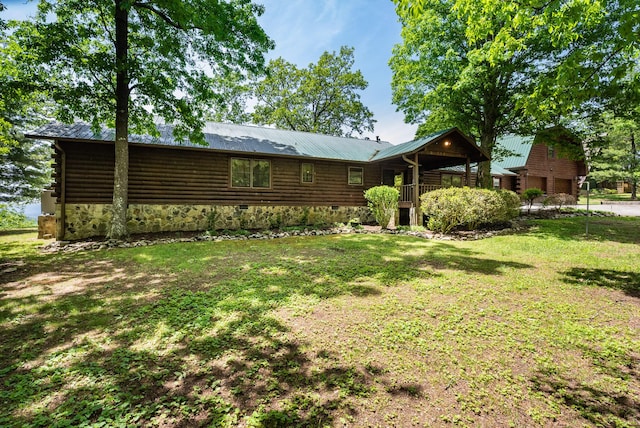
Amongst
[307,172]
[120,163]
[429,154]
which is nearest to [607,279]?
[429,154]

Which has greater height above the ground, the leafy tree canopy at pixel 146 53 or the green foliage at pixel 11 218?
the leafy tree canopy at pixel 146 53

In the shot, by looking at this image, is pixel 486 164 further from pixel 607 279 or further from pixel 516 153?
pixel 516 153

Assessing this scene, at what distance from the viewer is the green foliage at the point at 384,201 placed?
12.9 metres

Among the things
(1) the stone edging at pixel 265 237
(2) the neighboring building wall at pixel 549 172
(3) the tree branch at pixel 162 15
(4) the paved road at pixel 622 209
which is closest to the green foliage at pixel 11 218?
(1) the stone edging at pixel 265 237

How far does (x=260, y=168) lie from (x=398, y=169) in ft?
28.0

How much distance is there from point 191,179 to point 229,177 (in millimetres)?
1649

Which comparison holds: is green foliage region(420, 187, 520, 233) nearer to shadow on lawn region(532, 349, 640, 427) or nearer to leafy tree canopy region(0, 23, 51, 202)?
shadow on lawn region(532, 349, 640, 427)

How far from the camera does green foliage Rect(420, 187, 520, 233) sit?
10.8 m

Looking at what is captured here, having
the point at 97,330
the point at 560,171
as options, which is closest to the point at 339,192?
the point at 97,330

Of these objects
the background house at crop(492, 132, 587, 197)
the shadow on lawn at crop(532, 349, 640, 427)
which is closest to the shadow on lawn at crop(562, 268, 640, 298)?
the shadow on lawn at crop(532, 349, 640, 427)

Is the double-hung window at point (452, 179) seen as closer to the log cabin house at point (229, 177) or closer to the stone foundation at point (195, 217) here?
the log cabin house at point (229, 177)

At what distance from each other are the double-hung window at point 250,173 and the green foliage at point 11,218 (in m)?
14.4

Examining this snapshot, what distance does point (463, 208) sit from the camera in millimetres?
10734

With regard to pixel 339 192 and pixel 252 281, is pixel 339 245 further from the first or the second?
pixel 339 192
